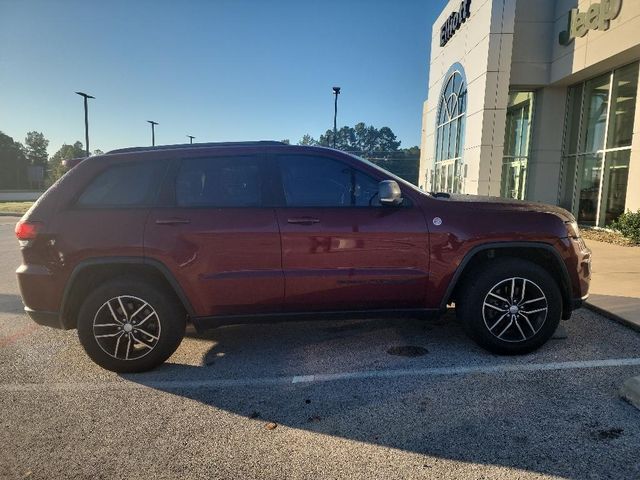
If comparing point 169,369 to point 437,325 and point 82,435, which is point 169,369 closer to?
point 82,435

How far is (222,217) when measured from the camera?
11.6ft

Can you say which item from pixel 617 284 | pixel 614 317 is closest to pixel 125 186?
pixel 614 317

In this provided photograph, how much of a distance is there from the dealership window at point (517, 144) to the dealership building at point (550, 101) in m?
0.04

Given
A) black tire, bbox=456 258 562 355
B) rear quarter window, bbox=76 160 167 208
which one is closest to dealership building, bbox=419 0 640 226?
black tire, bbox=456 258 562 355

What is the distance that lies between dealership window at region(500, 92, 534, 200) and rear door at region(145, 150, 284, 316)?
15321 millimetres

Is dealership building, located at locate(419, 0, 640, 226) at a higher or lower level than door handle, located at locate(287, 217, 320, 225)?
higher

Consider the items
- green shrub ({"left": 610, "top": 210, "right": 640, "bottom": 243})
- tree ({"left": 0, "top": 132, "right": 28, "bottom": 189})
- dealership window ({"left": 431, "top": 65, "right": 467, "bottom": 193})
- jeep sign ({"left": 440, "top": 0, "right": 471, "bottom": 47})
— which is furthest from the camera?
tree ({"left": 0, "top": 132, "right": 28, "bottom": 189})

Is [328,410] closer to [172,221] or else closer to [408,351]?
[408,351]

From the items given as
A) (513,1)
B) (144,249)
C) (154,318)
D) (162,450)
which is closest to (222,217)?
(144,249)

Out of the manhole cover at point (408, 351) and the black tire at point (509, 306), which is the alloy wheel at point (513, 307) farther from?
the manhole cover at point (408, 351)

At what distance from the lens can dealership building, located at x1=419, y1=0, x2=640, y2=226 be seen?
12.0m

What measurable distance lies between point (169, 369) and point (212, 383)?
20.8 inches

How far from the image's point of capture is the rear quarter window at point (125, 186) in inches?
141

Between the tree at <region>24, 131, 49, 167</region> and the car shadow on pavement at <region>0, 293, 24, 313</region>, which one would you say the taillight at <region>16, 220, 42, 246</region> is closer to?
the car shadow on pavement at <region>0, 293, 24, 313</region>
